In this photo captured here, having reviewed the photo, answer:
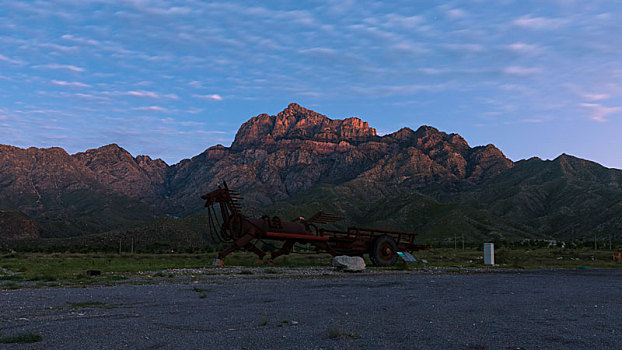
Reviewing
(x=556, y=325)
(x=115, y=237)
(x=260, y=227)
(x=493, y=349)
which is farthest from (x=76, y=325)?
(x=115, y=237)

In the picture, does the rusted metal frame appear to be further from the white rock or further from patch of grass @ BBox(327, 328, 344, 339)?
patch of grass @ BBox(327, 328, 344, 339)

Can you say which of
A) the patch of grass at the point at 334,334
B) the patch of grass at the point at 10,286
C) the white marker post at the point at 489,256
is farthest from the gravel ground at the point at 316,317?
the white marker post at the point at 489,256

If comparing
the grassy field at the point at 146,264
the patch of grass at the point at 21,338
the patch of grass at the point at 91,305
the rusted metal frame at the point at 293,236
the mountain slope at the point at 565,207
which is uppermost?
the mountain slope at the point at 565,207

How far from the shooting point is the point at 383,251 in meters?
35.0

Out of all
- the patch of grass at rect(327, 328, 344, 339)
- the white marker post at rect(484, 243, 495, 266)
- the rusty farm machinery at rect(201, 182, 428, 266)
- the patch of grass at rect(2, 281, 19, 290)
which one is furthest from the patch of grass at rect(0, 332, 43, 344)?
the white marker post at rect(484, 243, 495, 266)

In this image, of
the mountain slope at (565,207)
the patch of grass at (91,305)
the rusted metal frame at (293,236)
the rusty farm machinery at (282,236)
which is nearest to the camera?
the patch of grass at (91,305)

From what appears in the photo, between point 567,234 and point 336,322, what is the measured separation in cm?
15090

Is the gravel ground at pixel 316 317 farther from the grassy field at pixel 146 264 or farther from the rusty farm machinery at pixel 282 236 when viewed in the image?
the rusty farm machinery at pixel 282 236

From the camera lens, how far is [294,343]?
9.40 m

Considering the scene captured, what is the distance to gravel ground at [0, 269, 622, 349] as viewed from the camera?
9.52 metres

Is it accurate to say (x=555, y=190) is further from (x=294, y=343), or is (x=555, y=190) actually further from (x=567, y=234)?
(x=294, y=343)

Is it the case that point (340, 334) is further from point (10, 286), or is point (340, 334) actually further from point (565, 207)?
point (565, 207)

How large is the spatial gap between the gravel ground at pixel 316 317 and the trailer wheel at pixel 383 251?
14.0 metres

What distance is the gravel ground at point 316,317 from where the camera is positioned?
31.2ft
